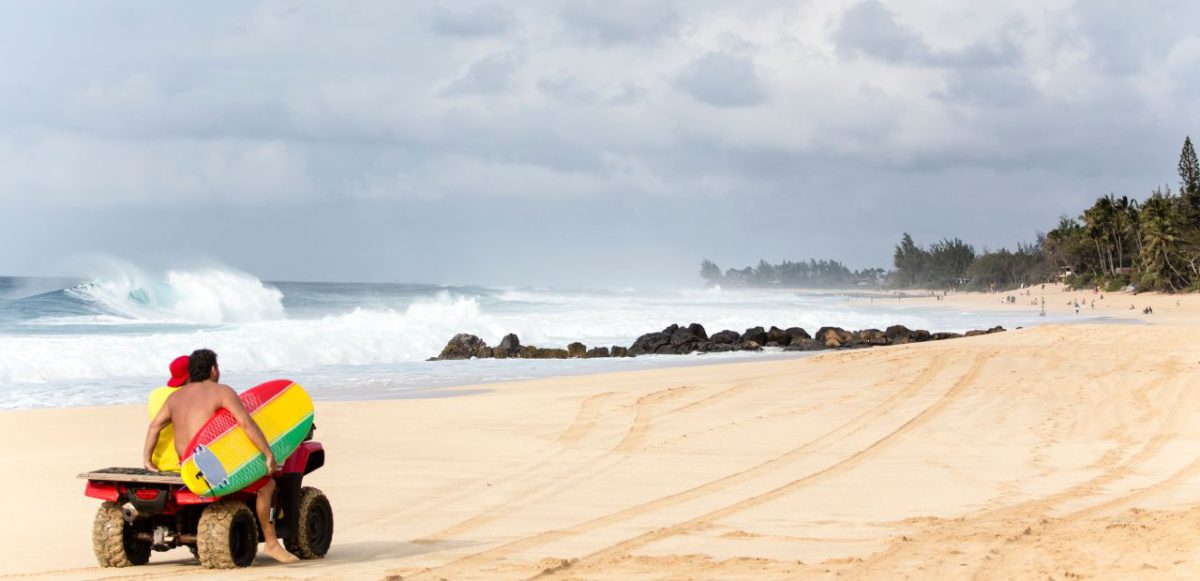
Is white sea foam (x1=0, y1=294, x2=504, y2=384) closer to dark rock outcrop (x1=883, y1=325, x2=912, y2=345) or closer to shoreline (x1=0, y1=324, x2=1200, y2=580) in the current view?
shoreline (x1=0, y1=324, x2=1200, y2=580)

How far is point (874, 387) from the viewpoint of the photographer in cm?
1794

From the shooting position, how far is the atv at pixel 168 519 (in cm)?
653

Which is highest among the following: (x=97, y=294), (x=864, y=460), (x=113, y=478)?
(x=97, y=294)

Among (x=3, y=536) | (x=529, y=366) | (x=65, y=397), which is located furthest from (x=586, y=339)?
(x=3, y=536)

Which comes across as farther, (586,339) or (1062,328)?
(586,339)

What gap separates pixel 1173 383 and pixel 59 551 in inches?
630

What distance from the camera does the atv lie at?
6531 millimetres

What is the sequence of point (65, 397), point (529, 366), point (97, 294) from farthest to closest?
point (97, 294) → point (529, 366) → point (65, 397)

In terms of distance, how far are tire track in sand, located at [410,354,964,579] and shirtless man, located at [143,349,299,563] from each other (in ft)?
3.99

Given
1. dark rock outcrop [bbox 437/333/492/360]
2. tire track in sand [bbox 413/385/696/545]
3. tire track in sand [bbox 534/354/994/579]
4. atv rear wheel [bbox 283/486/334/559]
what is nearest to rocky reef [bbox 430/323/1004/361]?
dark rock outcrop [bbox 437/333/492/360]

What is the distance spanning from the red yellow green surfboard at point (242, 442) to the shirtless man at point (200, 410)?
0.05 m

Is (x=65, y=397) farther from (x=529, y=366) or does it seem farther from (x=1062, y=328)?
(x=1062, y=328)

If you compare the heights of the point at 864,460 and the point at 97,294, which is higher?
the point at 97,294

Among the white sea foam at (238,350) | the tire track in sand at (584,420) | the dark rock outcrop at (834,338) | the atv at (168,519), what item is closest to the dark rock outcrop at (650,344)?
the dark rock outcrop at (834,338)
